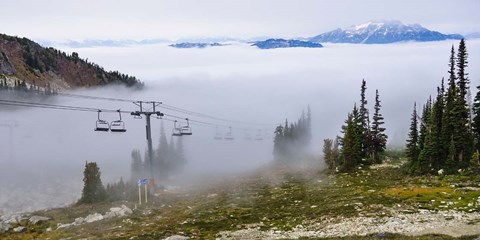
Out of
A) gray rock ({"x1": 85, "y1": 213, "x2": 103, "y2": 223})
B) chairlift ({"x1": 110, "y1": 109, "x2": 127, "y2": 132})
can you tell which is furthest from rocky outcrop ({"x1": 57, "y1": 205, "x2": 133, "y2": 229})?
chairlift ({"x1": 110, "y1": 109, "x2": 127, "y2": 132})

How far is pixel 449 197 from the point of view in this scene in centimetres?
5528

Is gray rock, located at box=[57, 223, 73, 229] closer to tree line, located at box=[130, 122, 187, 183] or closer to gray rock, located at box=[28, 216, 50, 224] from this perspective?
gray rock, located at box=[28, 216, 50, 224]

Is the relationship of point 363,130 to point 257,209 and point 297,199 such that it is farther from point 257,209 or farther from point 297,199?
point 257,209

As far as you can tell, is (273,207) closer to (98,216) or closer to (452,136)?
(98,216)

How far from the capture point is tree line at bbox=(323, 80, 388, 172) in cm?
10319

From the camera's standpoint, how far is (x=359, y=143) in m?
108

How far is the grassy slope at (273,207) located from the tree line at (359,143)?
1457 cm

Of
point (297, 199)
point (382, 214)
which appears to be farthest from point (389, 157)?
point (382, 214)

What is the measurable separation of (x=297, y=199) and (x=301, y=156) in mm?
113876

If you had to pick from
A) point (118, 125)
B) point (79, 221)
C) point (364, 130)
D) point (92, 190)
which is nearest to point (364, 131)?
point (364, 130)

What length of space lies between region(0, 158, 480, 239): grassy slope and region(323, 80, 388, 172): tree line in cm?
1457

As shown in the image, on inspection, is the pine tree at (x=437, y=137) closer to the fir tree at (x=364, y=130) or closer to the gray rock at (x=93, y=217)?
the fir tree at (x=364, y=130)

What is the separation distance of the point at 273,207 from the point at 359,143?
49922 mm

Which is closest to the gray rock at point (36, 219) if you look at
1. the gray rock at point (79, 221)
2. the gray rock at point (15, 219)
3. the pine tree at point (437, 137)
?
the gray rock at point (15, 219)
